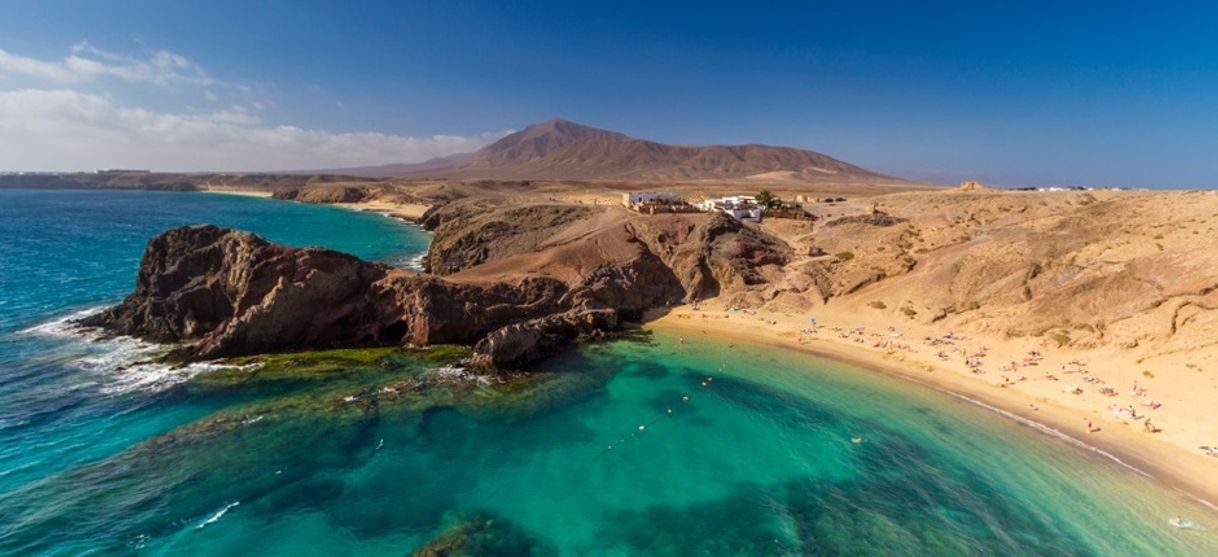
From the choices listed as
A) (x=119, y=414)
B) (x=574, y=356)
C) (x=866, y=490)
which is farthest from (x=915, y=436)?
(x=119, y=414)

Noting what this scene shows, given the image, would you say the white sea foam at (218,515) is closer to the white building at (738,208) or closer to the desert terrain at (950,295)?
the desert terrain at (950,295)

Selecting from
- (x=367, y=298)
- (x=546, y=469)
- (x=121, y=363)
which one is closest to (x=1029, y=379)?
(x=546, y=469)

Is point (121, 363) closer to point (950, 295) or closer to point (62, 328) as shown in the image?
point (62, 328)

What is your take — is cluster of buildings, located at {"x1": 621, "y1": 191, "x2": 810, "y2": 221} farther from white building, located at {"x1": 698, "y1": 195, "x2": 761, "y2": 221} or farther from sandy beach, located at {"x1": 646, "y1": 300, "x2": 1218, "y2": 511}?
sandy beach, located at {"x1": 646, "y1": 300, "x2": 1218, "y2": 511}

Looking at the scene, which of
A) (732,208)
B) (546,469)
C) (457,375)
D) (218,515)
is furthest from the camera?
(732,208)

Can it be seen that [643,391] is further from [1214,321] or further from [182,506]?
[1214,321]

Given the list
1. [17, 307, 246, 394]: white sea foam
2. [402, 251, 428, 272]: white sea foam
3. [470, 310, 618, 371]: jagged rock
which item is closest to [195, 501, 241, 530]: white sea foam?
[17, 307, 246, 394]: white sea foam
